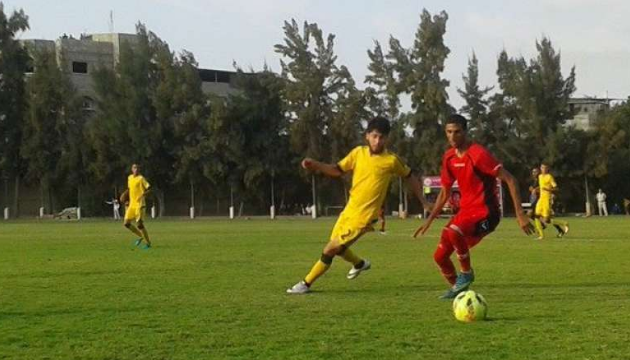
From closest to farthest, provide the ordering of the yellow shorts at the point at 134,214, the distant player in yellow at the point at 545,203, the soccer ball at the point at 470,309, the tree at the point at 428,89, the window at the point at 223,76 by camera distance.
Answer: the soccer ball at the point at 470,309 < the yellow shorts at the point at 134,214 < the distant player in yellow at the point at 545,203 < the tree at the point at 428,89 < the window at the point at 223,76

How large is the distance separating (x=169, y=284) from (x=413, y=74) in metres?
55.6

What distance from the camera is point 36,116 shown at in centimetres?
6888

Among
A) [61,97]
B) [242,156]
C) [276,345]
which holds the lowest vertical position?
[276,345]

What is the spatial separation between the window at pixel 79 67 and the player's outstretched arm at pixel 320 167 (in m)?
70.7

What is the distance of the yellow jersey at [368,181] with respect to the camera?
1197 centimetres

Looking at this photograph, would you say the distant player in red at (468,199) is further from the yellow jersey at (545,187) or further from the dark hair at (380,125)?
the yellow jersey at (545,187)

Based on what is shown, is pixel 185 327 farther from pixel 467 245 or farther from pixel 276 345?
pixel 467 245

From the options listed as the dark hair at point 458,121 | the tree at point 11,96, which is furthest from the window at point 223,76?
the dark hair at point 458,121

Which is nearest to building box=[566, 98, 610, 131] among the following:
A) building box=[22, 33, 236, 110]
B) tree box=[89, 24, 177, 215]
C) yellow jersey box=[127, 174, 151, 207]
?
building box=[22, 33, 236, 110]

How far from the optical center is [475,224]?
10992 mm

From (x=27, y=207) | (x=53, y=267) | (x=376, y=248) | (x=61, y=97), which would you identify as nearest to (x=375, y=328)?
(x=53, y=267)

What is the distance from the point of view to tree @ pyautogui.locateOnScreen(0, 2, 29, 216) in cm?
7012

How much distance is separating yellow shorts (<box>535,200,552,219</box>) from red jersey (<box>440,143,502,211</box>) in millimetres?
16549

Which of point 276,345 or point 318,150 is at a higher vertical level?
point 318,150
